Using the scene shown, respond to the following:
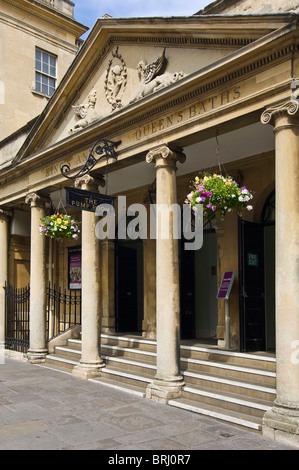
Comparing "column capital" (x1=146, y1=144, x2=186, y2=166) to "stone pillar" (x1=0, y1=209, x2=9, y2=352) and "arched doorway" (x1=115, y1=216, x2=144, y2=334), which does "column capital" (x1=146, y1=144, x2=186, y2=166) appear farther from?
"stone pillar" (x1=0, y1=209, x2=9, y2=352)

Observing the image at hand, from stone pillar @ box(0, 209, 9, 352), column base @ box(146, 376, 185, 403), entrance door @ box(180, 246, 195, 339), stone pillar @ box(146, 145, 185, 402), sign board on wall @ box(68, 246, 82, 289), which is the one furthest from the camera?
sign board on wall @ box(68, 246, 82, 289)

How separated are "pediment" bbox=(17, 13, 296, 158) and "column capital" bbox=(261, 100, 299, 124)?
1.00 meters

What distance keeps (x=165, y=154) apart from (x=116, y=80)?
2185 millimetres

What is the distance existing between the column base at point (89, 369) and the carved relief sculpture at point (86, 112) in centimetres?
475

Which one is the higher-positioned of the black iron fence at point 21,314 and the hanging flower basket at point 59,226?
the hanging flower basket at point 59,226

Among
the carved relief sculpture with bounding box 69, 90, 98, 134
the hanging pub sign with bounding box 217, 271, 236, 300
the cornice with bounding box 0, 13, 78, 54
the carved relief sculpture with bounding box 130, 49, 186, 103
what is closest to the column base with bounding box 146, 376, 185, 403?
the hanging pub sign with bounding box 217, 271, 236, 300

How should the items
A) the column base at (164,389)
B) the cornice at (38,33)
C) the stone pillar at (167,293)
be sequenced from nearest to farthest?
the column base at (164,389) → the stone pillar at (167,293) → the cornice at (38,33)

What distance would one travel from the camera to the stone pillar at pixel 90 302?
9430 millimetres

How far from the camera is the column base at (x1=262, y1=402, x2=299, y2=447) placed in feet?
17.7

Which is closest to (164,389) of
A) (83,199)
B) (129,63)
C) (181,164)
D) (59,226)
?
(83,199)

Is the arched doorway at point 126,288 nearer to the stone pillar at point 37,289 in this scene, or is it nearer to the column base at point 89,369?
the stone pillar at point 37,289

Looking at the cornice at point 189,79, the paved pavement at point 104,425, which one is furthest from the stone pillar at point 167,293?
the cornice at point 189,79

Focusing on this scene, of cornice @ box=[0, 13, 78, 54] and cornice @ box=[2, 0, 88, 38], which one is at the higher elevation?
cornice @ box=[2, 0, 88, 38]

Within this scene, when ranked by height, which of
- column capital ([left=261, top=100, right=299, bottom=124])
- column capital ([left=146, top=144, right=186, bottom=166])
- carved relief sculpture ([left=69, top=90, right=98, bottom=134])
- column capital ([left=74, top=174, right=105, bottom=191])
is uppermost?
carved relief sculpture ([left=69, top=90, right=98, bottom=134])
